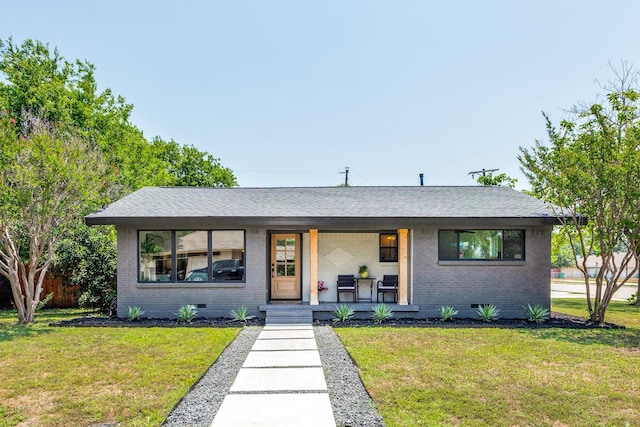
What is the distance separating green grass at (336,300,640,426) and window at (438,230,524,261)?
231 centimetres

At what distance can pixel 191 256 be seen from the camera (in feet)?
35.7

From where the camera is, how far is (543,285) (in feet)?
35.5

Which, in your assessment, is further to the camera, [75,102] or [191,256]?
[75,102]

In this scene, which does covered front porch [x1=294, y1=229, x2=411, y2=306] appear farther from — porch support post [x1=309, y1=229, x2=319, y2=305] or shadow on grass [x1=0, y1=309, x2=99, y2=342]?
shadow on grass [x1=0, y1=309, x2=99, y2=342]

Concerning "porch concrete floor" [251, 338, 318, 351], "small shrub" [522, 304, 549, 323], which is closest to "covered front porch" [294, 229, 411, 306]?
"small shrub" [522, 304, 549, 323]

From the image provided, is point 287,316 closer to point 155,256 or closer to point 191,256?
point 191,256

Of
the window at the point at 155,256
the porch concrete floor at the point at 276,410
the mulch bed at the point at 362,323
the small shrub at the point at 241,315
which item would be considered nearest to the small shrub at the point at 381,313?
the mulch bed at the point at 362,323

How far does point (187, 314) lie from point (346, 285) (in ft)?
14.4

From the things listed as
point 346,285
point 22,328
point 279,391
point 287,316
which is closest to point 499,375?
point 279,391

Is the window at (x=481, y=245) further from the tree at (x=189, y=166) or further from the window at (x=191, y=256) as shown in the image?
the tree at (x=189, y=166)

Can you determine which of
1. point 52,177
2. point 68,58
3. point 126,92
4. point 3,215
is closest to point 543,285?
point 52,177

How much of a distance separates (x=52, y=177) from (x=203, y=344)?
18.0ft

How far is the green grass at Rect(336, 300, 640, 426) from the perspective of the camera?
14.6 feet

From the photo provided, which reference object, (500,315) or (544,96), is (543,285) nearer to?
(500,315)
